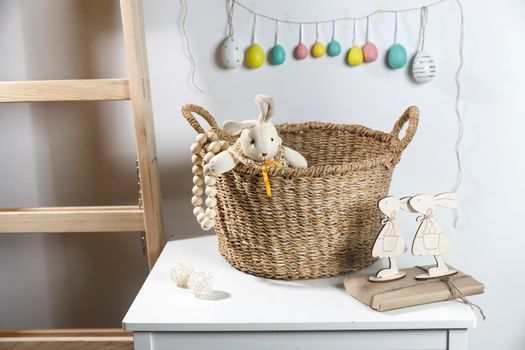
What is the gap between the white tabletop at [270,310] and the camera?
32.3 inches

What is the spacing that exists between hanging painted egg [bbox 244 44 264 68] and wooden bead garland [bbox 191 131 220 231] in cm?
33

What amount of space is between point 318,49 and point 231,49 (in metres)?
0.20

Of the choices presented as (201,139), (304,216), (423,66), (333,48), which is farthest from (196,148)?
(423,66)

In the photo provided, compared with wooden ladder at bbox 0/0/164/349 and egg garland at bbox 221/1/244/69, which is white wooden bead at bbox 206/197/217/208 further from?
egg garland at bbox 221/1/244/69

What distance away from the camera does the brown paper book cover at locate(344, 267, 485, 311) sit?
2.76 feet

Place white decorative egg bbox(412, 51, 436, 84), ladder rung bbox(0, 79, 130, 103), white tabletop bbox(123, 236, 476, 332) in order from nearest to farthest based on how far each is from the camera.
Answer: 1. white tabletop bbox(123, 236, 476, 332)
2. ladder rung bbox(0, 79, 130, 103)
3. white decorative egg bbox(412, 51, 436, 84)

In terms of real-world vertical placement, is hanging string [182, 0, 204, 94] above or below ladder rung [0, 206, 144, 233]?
above

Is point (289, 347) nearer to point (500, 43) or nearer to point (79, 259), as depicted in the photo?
point (79, 259)

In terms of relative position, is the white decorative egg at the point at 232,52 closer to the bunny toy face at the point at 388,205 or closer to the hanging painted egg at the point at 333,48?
the hanging painted egg at the point at 333,48

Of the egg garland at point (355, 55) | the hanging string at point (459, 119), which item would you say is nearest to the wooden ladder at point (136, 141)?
the egg garland at point (355, 55)

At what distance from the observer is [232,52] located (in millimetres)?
1230

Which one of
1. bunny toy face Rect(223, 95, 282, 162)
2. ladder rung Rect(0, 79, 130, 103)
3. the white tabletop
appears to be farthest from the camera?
ladder rung Rect(0, 79, 130, 103)

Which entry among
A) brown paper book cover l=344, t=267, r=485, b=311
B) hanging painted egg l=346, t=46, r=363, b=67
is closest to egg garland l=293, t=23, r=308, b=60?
hanging painted egg l=346, t=46, r=363, b=67

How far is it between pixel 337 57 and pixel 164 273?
0.63m
